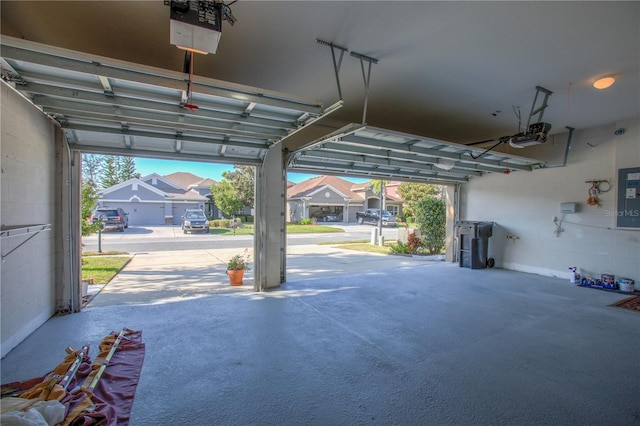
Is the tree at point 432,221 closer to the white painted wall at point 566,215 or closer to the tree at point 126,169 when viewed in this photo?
the white painted wall at point 566,215

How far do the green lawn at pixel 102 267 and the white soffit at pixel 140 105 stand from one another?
3.47 m

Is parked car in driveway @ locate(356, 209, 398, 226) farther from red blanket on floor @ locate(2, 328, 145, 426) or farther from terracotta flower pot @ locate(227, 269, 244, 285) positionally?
red blanket on floor @ locate(2, 328, 145, 426)

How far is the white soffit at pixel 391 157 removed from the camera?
177 inches

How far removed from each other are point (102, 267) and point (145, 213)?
16.5 m

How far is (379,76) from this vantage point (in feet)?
12.9

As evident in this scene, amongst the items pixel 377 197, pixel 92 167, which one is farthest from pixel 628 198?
pixel 92 167

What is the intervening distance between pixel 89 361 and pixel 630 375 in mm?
4798

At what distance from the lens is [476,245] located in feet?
24.9

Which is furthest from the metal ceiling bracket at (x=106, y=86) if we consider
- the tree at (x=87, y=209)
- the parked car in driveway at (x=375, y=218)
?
the parked car in driveway at (x=375, y=218)

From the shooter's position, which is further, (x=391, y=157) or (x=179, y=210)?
(x=179, y=210)

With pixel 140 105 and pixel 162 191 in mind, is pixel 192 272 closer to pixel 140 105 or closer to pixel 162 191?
pixel 140 105

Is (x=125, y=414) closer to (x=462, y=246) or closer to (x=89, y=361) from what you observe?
(x=89, y=361)

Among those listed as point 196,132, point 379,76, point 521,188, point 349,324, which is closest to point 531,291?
point 521,188

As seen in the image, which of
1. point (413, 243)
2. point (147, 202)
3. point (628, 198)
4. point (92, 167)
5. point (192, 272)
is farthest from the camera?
point (92, 167)
